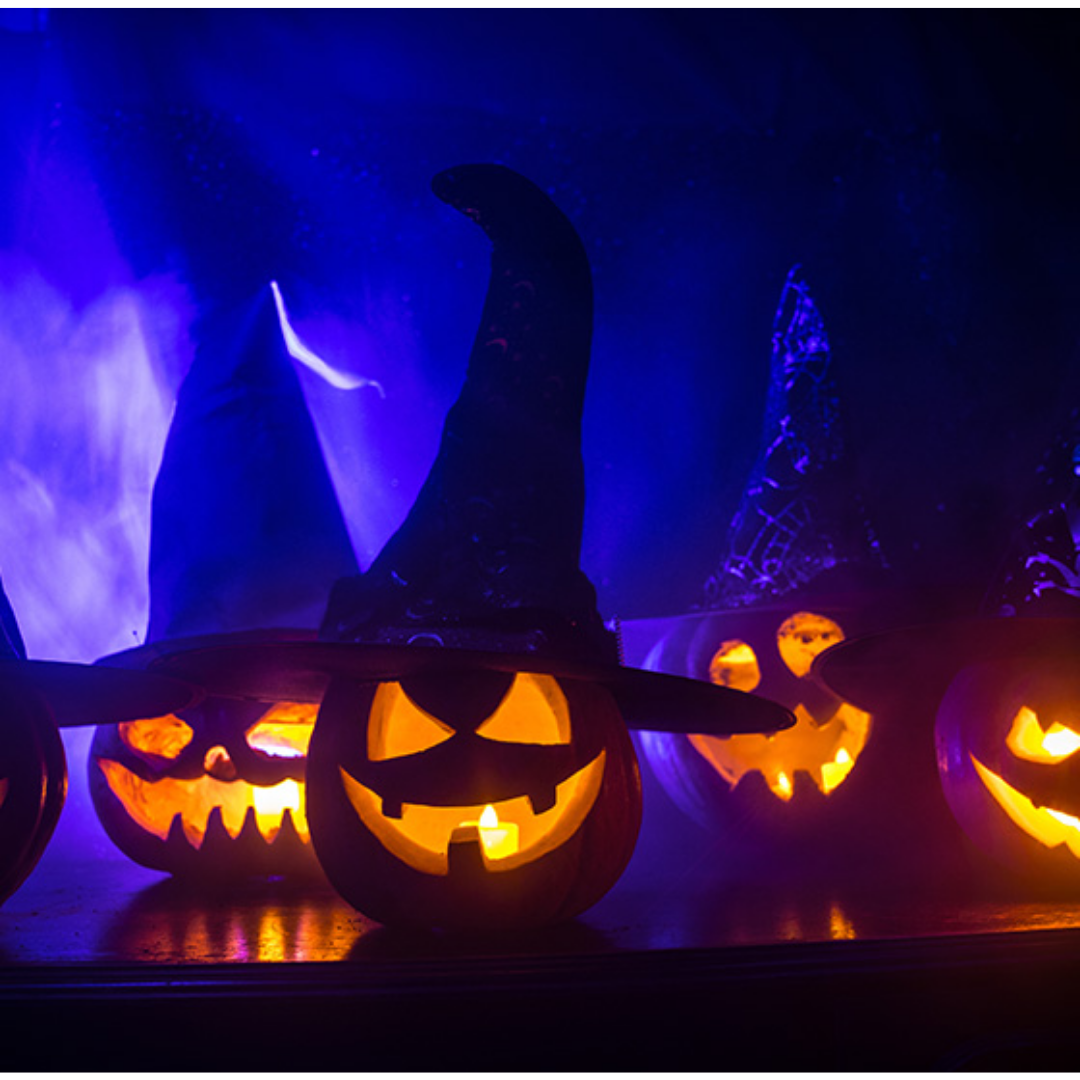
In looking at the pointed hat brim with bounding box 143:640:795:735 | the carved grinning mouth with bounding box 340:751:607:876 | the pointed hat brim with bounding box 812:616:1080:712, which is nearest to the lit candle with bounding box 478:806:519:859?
the carved grinning mouth with bounding box 340:751:607:876

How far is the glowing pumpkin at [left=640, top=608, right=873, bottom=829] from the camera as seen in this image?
9.03 ft

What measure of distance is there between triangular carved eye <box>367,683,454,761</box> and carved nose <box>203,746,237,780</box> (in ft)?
2.68

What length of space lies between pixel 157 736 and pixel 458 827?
1.19 metres

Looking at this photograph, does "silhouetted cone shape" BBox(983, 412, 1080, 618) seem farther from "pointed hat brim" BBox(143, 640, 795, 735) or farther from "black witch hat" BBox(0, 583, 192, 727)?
"black witch hat" BBox(0, 583, 192, 727)

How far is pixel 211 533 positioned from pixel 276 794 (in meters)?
0.82

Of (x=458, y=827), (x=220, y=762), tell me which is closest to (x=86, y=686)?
(x=220, y=762)

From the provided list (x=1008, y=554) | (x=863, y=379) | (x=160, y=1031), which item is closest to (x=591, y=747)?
(x=160, y=1031)

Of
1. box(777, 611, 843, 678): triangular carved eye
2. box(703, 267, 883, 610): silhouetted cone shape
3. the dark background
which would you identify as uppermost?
the dark background

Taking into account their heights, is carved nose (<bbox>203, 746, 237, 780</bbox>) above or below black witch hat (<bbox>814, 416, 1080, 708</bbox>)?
below

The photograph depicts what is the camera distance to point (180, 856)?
2.53 m

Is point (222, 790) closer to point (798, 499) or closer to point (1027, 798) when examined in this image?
point (798, 499)

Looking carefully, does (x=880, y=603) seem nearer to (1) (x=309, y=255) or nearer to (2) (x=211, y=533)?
(2) (x=211, y=533)

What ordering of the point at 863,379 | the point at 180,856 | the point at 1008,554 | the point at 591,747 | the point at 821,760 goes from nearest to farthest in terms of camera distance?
the point at 591,747 < the point at 1008,554 < the point at 180,856 < the point at 821,760 < the point at 863,379

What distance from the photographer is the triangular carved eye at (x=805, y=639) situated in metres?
2.85
